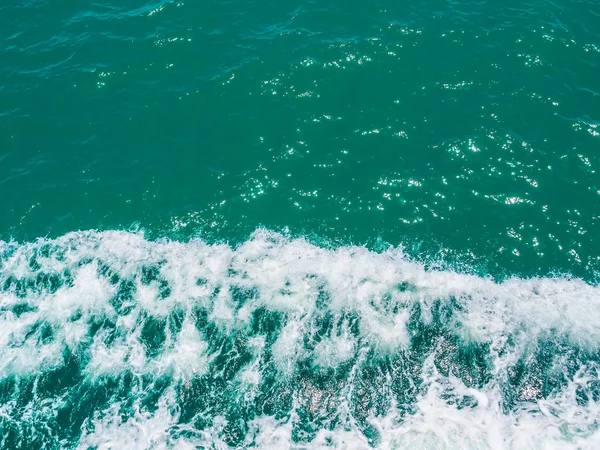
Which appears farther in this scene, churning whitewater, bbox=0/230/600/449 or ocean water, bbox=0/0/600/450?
ocean water, bbox=0/0/600/450

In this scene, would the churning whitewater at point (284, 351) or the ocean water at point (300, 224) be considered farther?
the ocean water at point (300, 224)

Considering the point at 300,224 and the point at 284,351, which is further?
the point at 300,224

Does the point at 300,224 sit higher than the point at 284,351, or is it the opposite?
the point at 300,224

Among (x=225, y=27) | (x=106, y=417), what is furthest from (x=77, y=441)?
(x=225, y=27)

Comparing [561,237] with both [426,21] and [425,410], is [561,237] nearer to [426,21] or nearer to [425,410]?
[425,410]
